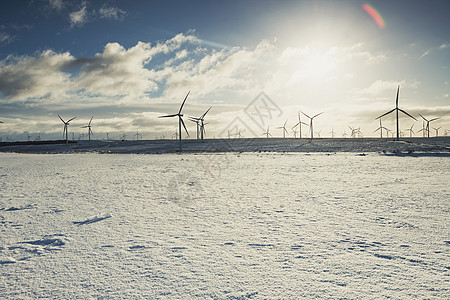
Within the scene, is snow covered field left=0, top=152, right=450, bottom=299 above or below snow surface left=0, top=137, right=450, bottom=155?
below

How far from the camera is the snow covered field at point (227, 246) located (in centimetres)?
386

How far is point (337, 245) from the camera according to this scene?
5.29 m

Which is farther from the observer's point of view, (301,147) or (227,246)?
(301,147)

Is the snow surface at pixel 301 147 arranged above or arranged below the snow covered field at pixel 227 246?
above

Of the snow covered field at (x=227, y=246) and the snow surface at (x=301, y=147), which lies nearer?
the snow covered field at (x=227, y=246)

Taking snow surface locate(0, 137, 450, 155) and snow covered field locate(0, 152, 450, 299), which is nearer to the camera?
snow covered field locate(0, 152, 450, 299)

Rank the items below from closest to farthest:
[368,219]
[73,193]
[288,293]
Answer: [288,293] → [368,219] → [73,193]

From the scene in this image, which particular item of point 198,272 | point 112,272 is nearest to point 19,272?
point 112,272

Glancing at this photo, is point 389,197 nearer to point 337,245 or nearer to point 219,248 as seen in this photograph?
point 337,245

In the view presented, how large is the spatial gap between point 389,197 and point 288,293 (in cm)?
788

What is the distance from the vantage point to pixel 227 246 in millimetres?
5336

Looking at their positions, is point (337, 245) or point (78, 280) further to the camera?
point (337, 245)

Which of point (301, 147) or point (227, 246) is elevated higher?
point (301, 147)

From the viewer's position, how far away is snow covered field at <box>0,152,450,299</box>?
152 inches
